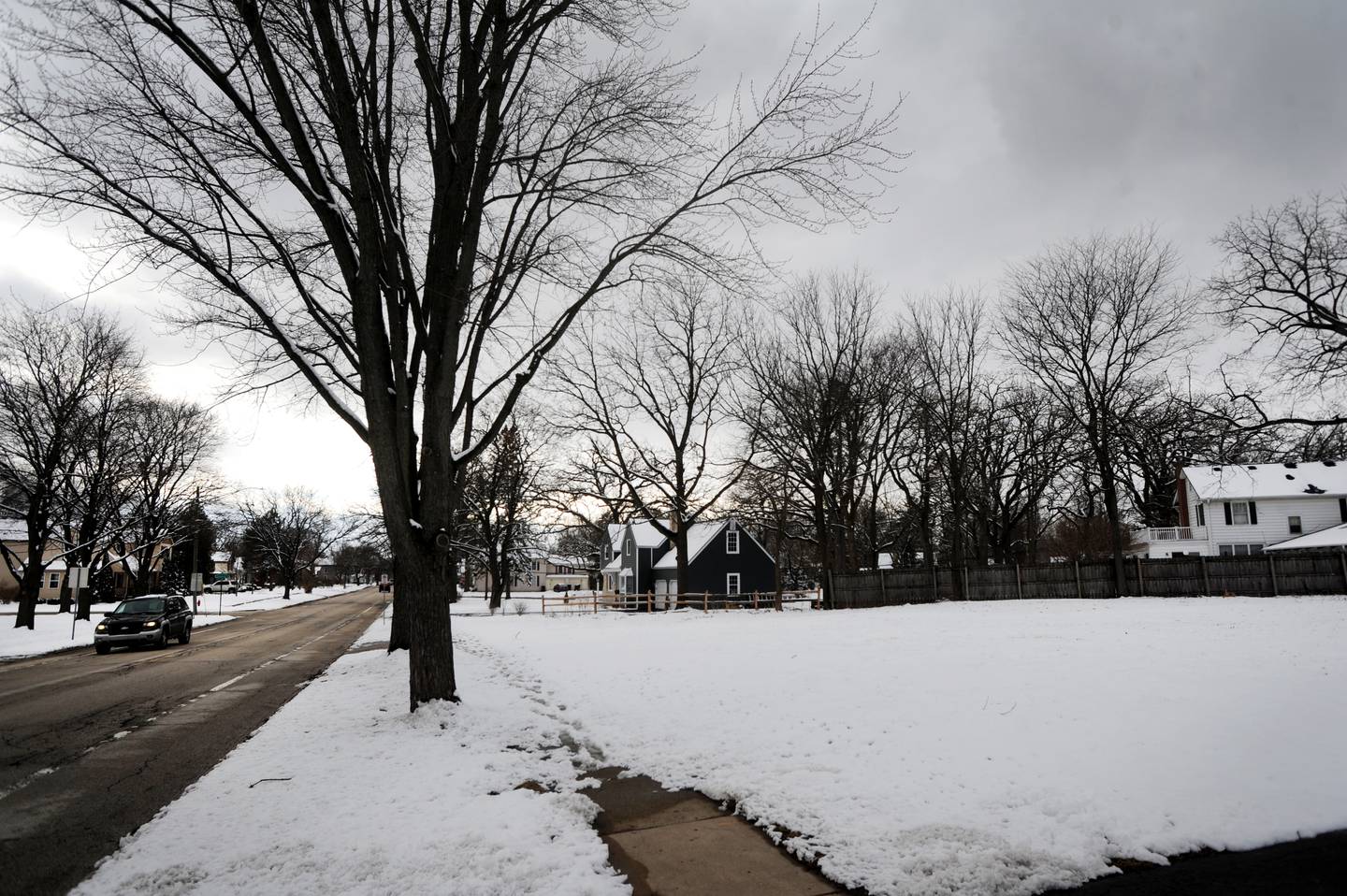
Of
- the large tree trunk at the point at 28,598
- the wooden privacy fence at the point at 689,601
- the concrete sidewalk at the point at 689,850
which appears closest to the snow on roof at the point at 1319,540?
the wooden privacy fence at the point at 689,601

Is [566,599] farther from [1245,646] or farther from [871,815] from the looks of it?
[871,815]

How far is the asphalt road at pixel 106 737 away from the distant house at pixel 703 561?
96.5 feet

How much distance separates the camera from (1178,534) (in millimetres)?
43938

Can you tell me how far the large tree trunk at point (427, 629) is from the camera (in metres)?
8.11

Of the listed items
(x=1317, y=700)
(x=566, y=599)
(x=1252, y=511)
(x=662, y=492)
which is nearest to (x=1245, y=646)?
(x=1317, y=700)

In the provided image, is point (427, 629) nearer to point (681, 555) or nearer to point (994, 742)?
point (994, 742)

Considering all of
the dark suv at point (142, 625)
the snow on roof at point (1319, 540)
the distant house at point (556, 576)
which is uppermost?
the snow on roof at point (1319, 540)

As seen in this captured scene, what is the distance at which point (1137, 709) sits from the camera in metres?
7.12

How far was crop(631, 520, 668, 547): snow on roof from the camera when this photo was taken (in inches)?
2012

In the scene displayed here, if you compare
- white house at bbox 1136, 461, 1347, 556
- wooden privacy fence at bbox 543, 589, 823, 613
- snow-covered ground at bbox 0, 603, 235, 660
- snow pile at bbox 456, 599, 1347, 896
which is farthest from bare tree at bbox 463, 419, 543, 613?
white house at bbox 1136, 461, 1347, 556

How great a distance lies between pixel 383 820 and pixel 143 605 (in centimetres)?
2323

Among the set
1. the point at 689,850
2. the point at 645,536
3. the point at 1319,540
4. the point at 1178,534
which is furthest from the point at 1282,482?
the point at 689,850

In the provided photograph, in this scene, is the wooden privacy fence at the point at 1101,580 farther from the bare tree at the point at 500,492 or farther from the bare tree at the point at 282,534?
the bare tree at the point at 282,534

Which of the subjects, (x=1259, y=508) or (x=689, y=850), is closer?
(x=689, y=850)
